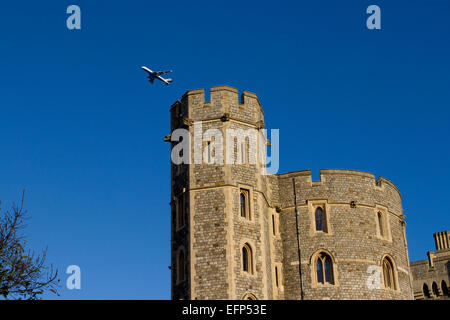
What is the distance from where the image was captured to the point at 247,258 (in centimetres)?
3114

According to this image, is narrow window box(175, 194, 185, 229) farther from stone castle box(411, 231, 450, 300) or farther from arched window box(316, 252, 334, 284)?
stone castle box(411, 231, 450, 300)

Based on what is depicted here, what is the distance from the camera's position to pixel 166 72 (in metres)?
47.4

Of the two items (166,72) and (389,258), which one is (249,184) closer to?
(389,258)

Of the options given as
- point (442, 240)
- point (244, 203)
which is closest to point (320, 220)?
point (244, 203)

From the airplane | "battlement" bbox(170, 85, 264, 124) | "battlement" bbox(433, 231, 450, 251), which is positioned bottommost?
"battlement" bbox(433, 231, 450, 251)

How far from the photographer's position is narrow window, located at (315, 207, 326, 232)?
35312 mm

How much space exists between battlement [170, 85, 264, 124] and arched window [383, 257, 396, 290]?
984cm

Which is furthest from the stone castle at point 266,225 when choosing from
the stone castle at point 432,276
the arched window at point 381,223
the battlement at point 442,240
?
the battlement at point 442,240

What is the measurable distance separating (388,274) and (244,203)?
9.14 meters

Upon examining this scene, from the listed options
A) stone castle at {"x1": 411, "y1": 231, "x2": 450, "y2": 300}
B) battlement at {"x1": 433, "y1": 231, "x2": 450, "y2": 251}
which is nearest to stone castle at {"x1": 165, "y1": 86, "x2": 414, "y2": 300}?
stone castle at {"x1": 411, "y1": 231, "x2": 450, "y2": 300}

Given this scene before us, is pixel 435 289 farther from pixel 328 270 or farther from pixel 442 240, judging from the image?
pixel 328 270

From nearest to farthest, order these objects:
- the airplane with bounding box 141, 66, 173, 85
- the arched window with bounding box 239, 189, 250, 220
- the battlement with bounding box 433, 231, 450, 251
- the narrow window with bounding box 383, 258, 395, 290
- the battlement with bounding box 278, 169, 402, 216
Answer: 1. the arched window with bounding box 239, 189, 250, 220
2. the narrow window with bounding box 383, 258, 395, 290
3. the battlement with bounding box 278, 169, 402, 216
4. the airplane with bounding box 141, 66, 173, 85
5. the battlement with bounding box 433, 231, 450, 251

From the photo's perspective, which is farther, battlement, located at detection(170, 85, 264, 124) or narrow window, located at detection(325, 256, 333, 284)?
narrow window, located at detection(325, 256, 333, 284)
